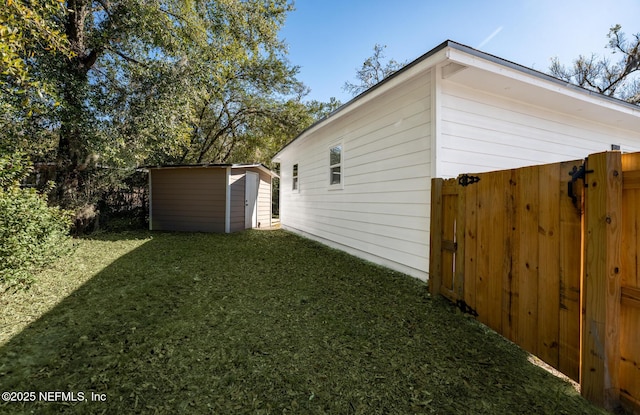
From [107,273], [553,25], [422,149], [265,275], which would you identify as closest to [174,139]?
[107,273]

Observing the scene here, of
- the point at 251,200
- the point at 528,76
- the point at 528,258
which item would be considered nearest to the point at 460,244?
the point at 528,258

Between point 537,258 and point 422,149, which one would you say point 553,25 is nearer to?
point 422,149

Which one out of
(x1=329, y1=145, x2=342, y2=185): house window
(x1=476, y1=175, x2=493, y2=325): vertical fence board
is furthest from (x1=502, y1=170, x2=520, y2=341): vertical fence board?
(x1=329, y1=145, x2=342, y2=185): house window

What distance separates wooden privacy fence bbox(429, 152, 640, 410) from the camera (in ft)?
5.18

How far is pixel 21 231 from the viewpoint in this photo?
140 inches

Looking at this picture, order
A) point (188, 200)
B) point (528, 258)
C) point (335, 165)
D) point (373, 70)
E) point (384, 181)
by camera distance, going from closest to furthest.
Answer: point (528, 258)
point (384, 181)
point (335, 165)
point (188, 200)
point (373, 70)

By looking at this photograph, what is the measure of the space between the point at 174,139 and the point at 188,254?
3589mm

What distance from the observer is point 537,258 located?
2.09m

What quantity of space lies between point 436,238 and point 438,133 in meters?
1.51

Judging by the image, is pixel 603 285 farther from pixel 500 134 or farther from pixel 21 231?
pixel 21 231

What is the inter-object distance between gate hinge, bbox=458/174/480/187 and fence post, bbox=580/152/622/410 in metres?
1.09

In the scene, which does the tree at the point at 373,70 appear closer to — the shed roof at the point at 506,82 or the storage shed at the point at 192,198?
the storage shed at the point at 192,198

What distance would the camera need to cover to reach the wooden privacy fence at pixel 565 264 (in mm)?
1579

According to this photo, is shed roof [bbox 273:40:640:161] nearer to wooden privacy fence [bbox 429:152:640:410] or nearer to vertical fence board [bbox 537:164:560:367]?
wooden privacy fence [bbox 429:152:640:410]
